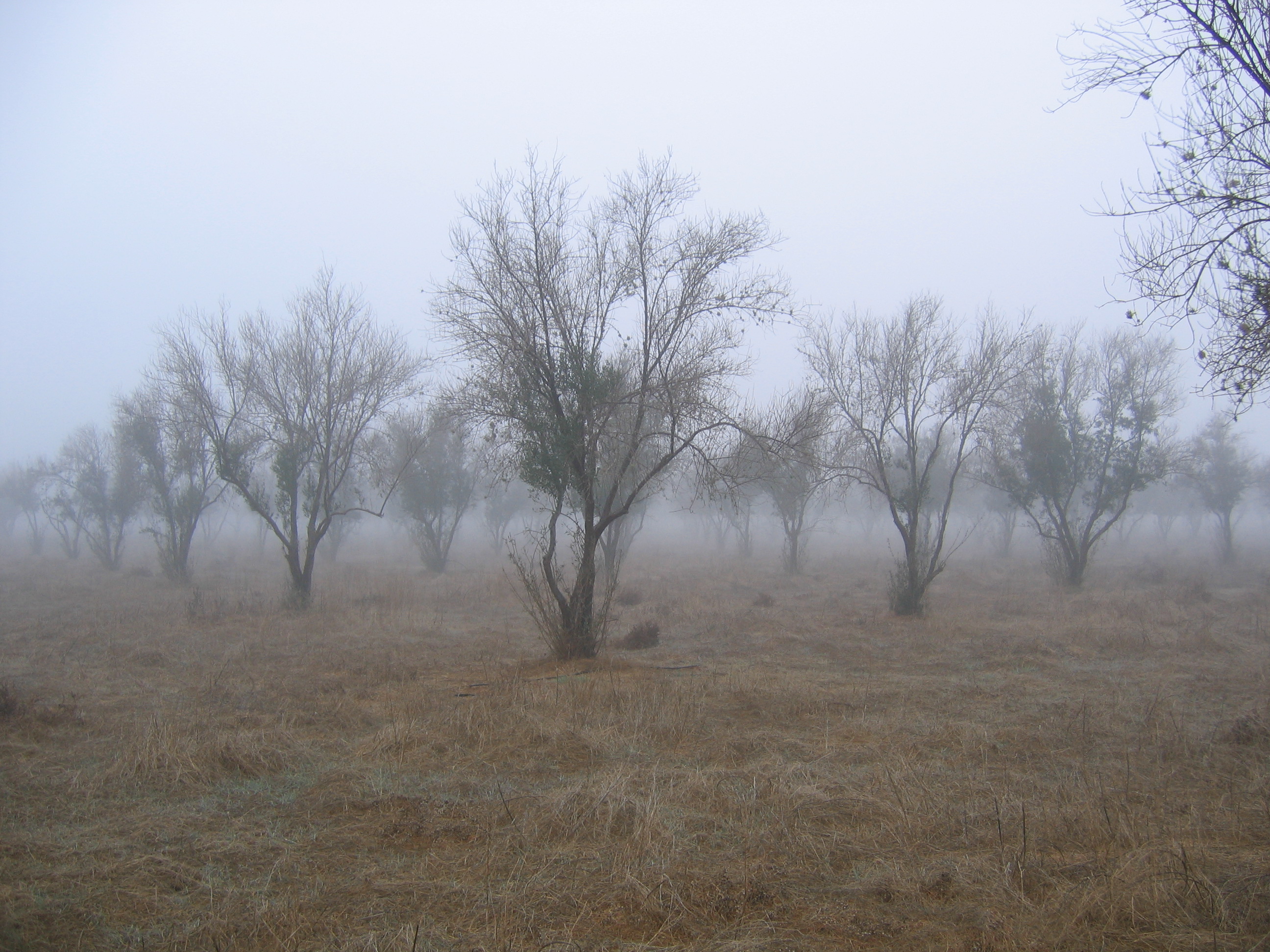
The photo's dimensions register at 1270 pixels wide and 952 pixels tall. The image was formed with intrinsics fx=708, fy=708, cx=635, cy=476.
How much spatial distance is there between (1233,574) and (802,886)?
30686mm

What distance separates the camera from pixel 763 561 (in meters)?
38.1

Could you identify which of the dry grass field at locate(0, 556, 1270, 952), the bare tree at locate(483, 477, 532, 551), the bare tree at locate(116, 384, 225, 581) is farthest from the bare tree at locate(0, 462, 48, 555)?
the dry grass field at locate(0, 556, 1270, 952)

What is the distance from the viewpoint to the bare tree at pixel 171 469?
934 inches

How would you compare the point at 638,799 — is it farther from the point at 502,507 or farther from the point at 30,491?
the point at 30,491

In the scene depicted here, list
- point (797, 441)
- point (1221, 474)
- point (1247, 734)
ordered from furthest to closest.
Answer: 1. point (1221, 474)
2. point (797, 441)
3. point (1247, 734)

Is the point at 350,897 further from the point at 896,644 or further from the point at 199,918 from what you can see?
the point at 896,644

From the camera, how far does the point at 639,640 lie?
A: 13367 mm

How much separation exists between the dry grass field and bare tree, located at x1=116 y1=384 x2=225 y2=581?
42.9 ft

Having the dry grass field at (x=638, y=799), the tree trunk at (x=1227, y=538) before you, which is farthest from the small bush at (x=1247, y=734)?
the tree trunk at (x=1227, y=538)

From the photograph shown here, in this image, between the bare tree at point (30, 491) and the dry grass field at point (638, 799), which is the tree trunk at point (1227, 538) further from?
the bare tree at point (30, 491)

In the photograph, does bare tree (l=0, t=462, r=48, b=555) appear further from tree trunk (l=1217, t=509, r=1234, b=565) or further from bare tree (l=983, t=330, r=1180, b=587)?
tree trunk (l=1217, t=509, r=1234, b=565)

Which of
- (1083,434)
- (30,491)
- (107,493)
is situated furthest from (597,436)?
(30,491)

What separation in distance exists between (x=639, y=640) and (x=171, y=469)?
70.8 feet

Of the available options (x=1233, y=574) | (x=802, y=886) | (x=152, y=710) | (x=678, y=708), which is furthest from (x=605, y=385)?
(x=1233, y=574)
